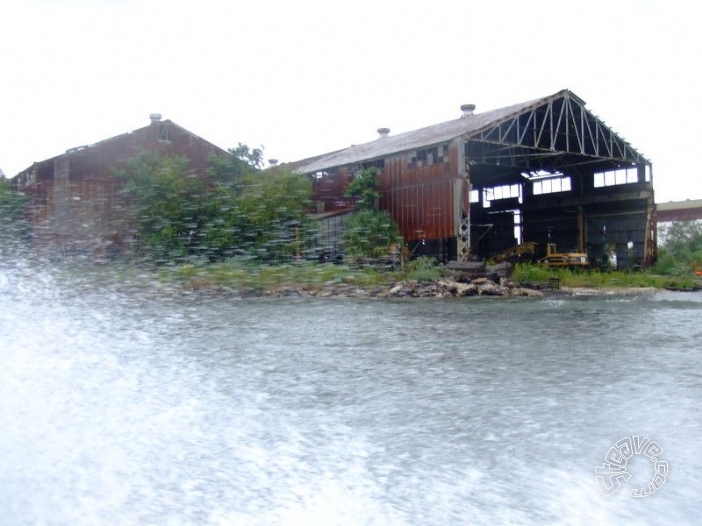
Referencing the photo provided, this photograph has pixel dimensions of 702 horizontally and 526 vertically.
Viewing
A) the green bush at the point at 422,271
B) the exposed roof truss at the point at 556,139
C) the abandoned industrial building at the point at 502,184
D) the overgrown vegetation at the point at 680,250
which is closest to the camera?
the green bush at the point at 422,271

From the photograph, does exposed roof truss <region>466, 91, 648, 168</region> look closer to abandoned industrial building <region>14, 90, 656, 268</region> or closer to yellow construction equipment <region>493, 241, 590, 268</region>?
abandoned industrial building <region>14, 90, 656, 268</region>

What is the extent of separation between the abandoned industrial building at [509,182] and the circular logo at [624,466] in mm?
9023

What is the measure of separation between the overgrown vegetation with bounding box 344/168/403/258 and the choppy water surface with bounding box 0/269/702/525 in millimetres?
6784

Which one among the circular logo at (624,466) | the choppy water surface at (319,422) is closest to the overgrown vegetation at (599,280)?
the choppy water surface at (319,422)

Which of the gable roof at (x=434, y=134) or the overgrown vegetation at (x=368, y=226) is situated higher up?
the gable roof at (x=434, y=134)

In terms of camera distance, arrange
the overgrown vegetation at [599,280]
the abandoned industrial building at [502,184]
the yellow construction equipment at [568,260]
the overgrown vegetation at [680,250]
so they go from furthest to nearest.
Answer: the yellow construction equipment at [568,260] < the overgrown vegetation at [680,250] < the abandoned industrial building at [502,184] < the overgrown vegetation at [599,280]

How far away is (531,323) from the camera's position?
5.83m

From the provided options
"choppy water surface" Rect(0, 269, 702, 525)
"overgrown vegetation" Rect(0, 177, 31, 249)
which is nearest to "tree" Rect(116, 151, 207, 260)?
"choppy water surface" Rect(0, 269, 702, 525)

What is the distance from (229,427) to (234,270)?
426cm

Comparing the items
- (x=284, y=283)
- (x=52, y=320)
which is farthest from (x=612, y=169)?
(x=52, y=320)

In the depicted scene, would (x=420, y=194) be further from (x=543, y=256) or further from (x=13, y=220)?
(x=13, y=220)

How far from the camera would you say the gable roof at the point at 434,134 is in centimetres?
1485

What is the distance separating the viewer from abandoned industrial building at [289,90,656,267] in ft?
48.6

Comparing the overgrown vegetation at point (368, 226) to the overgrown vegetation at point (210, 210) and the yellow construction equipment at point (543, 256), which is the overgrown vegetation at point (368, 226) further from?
the yellow construction equipment at point (543, 256)
